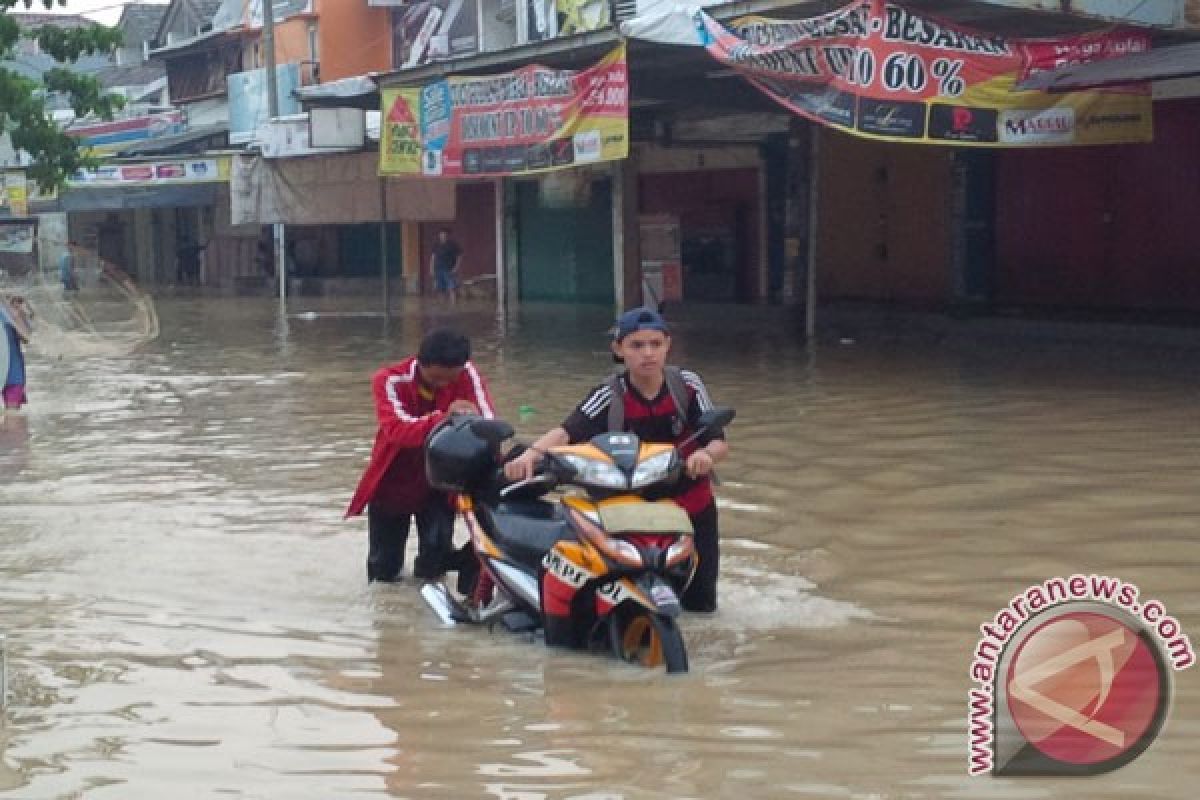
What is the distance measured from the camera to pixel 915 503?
9820 millimetres

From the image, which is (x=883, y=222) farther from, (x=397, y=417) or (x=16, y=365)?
(x=397, y=417)

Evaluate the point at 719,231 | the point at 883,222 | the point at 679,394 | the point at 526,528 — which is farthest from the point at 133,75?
the point at 679,394

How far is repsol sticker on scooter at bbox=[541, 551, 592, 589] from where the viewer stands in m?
6.29

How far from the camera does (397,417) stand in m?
7.44

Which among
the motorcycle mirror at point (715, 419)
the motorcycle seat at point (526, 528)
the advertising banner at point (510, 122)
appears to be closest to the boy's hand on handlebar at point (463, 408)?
the motorcycle seat at point (526, 528)

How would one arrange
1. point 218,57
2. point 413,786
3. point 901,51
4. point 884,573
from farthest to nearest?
point 218,57
point 901,51
point 884,573
point 413,786

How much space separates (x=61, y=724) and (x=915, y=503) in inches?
209

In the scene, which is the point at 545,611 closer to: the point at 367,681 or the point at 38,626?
the point at 367,681

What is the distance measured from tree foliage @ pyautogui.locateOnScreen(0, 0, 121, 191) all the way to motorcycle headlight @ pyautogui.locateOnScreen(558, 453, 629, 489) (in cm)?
1318

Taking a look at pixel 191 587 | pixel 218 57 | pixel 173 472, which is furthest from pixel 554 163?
pixel 218 57

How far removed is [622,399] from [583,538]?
2.53ft

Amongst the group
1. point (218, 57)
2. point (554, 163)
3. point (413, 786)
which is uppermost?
point (218, 57)

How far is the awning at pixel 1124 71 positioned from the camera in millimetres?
15078

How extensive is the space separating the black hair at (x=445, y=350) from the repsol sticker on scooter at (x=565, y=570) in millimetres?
1233
